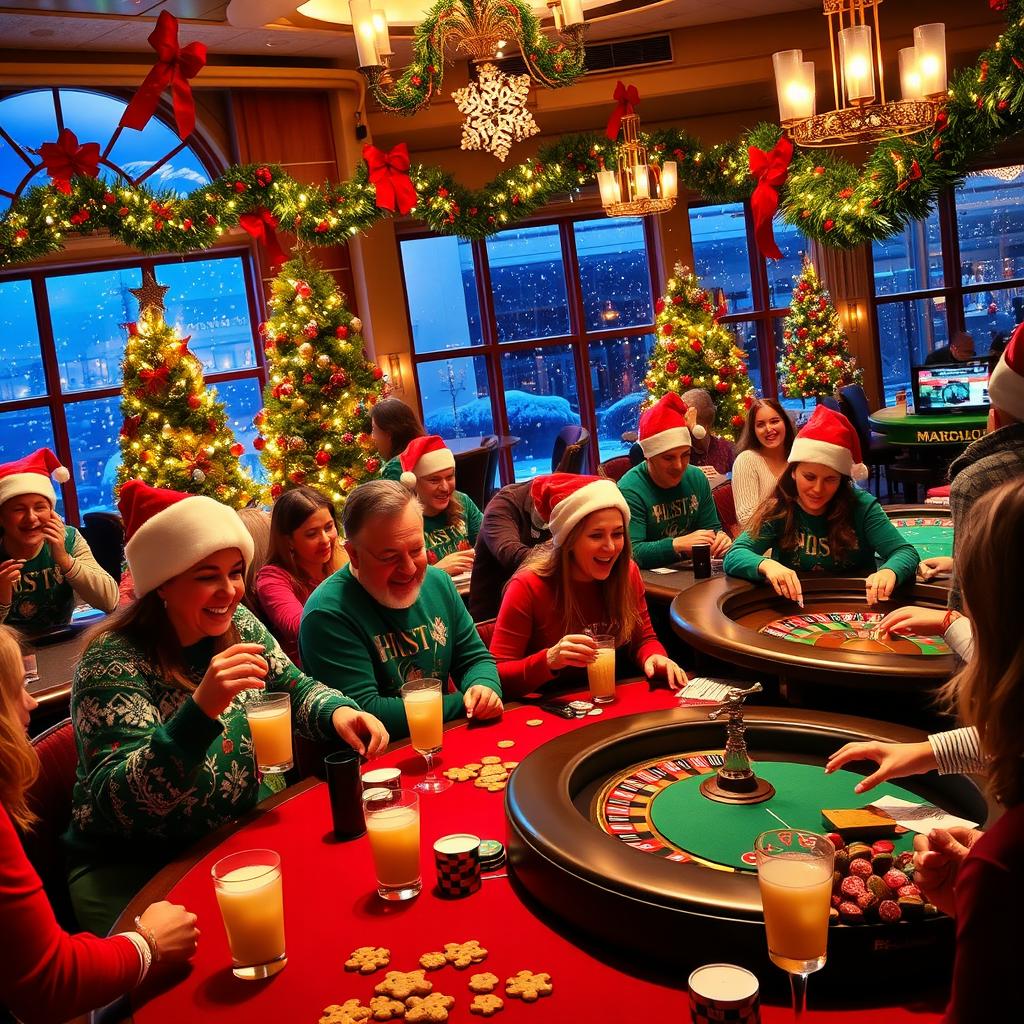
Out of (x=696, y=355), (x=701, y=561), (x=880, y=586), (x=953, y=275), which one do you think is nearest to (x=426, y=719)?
(x=880, y=586)

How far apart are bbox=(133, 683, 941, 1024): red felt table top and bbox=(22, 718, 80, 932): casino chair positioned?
43 centimetres

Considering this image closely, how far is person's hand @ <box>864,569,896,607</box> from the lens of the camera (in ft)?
10.9

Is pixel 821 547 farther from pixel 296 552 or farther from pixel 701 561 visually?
pixel 296 552

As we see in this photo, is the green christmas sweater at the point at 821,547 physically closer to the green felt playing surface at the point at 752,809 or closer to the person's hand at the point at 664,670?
the person's hand at the point at 664,670

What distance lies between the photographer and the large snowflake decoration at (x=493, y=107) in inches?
187

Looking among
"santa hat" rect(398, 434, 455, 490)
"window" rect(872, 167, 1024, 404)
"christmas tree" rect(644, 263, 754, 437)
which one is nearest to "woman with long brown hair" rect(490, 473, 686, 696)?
"santa hat" rect(398, 434, 455, 490)

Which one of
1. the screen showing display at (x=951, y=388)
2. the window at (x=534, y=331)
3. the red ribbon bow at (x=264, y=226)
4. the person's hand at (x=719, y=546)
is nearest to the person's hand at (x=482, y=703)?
the person's hand at (x=719, y=546)

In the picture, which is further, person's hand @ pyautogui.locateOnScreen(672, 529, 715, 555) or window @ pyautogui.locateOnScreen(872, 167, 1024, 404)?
window @ pyautogui.locateOnScreen(872, 167, 1024, 404)

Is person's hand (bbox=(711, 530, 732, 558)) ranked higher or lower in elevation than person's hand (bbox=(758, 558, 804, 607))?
lower

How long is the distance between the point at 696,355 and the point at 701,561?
5513mm

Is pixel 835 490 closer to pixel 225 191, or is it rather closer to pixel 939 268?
pixel 225 191

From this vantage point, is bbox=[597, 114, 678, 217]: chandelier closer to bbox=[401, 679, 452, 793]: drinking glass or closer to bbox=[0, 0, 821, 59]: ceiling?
bbox=[0, 0, 821, 59]: ceiling

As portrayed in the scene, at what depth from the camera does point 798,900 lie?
53.4 inches

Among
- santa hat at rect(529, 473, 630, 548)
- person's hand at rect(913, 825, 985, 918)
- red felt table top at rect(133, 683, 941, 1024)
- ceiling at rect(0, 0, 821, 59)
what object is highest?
ceiling at rect(0, 0, 821, 59)
